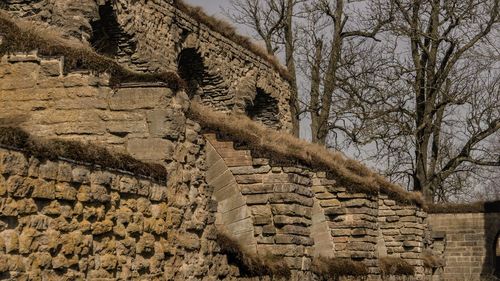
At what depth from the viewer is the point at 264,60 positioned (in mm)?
24188

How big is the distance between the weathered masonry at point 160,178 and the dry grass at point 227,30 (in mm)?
141

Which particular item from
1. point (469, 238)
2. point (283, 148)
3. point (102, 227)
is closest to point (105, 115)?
point (102, 227)

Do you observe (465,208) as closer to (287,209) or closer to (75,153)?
(287,209)

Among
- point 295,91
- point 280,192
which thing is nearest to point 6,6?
point 280,192

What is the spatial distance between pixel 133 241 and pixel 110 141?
4.87ft

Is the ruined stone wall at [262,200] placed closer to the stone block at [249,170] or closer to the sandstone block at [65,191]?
the stone block at [249,170]

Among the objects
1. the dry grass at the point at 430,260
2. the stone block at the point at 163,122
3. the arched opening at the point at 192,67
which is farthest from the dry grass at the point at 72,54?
the dry grass at the point at 430,260

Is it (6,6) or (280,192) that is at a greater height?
(6,6)

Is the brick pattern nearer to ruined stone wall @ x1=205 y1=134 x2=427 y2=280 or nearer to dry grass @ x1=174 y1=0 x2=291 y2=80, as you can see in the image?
dry grass @ x1=174 y1=0 x2=291 y2=80

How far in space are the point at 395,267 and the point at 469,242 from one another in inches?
464

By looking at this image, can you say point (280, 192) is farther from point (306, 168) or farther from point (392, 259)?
point (392, 259)

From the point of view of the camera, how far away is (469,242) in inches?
1177

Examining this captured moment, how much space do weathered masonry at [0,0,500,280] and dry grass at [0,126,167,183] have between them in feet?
0.04

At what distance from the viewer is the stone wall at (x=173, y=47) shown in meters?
15.2
